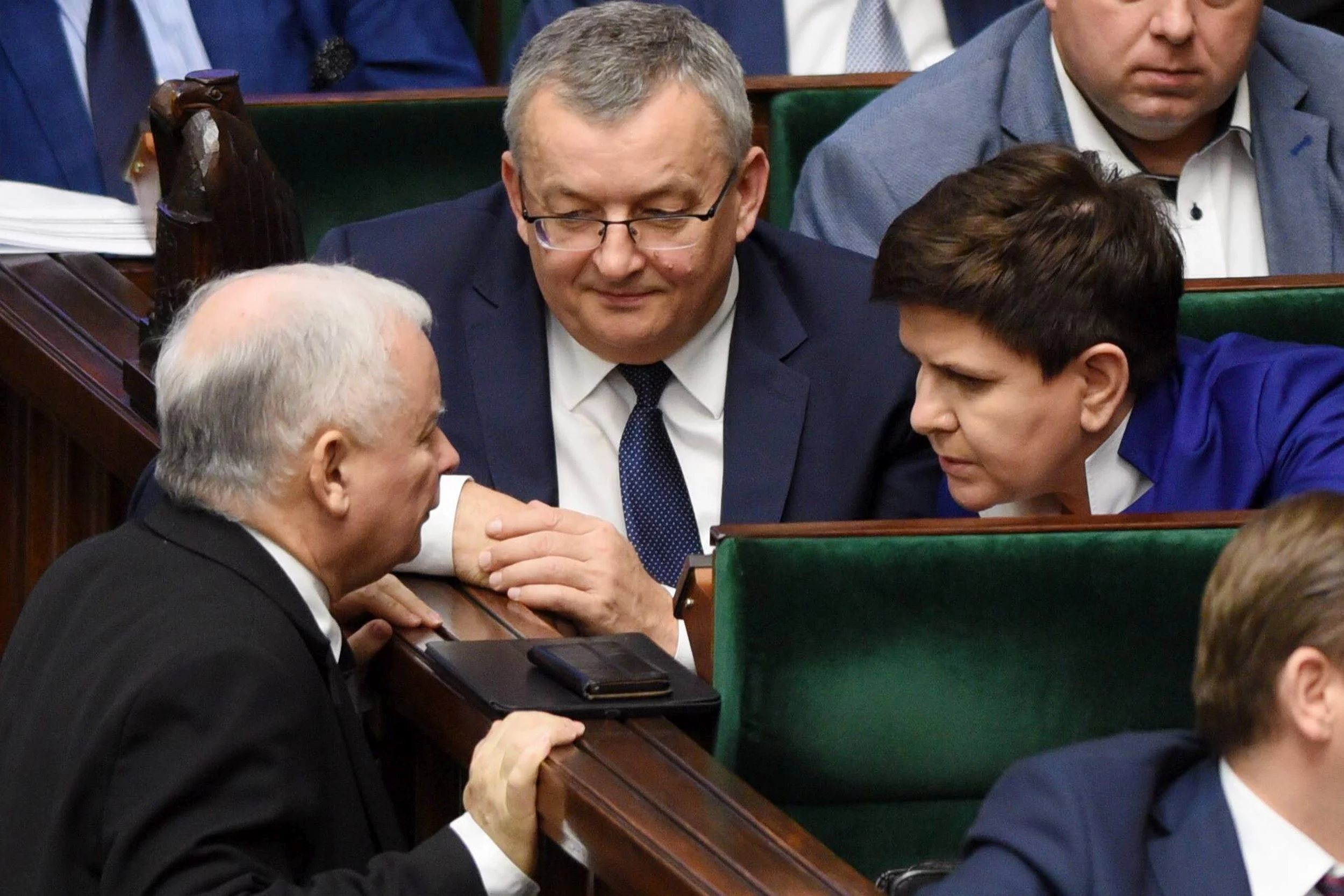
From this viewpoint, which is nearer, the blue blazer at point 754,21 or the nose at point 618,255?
the nose at point 618,255

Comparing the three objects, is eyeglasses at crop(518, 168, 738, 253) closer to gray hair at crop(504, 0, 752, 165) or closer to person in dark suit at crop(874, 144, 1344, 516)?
gray hair at crop(504, 0, 752, 165)

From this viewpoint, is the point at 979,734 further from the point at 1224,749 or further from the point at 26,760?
the point at 26,760

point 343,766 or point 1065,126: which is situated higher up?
point 1065,126

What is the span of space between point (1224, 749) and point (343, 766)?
2.12ft

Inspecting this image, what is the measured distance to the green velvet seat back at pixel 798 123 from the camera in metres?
2.66

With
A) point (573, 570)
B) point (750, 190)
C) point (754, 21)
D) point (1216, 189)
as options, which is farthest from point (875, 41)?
point (573, 570)

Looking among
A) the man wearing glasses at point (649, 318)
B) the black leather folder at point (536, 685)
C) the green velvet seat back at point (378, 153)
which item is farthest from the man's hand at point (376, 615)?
the green velvet seat back at point (378, 153)

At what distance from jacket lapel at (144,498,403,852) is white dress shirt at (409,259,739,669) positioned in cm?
66

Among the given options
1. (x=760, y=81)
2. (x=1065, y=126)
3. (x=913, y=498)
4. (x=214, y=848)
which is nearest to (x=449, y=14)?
(x=760, y=81)

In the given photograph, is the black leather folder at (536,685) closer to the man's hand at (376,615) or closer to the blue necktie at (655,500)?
the man's hand at (376,615)

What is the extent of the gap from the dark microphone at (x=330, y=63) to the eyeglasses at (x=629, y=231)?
44.3 inches

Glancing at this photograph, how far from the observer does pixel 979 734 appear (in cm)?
153

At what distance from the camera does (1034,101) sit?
2490 millimetres

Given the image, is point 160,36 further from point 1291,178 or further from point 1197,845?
point 1197,845
